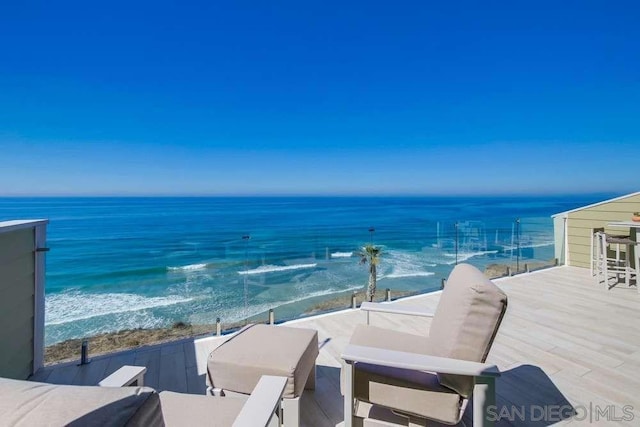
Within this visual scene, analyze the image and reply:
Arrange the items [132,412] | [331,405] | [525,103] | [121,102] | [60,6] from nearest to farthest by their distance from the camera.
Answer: [132,412], [331,405], [60,6], [525,103], [121,102]

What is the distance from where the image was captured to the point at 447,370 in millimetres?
1136

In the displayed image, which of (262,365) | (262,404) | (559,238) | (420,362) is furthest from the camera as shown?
(559,238)

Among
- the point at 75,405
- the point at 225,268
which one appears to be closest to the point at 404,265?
the point at 225,268

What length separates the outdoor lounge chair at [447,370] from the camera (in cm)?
116

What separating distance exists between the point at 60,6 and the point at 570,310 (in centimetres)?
814

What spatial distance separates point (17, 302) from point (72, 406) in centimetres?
220

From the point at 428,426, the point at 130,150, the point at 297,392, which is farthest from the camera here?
the point at 130,150

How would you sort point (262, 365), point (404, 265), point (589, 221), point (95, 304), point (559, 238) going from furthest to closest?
point (404, 265)
point (95, 304)
point (559, 238)
point (589, 221)
point (262, 365)

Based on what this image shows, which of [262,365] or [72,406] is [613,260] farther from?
[72,406]

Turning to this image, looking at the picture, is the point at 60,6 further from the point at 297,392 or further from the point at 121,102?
the point at 297,392

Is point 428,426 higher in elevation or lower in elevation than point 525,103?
lower

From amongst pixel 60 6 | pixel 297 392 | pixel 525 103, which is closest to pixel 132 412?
pixel 297 392

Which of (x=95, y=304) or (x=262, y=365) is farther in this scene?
(x=95, y=304)

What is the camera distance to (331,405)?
168cm
